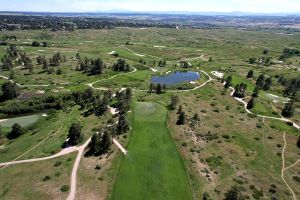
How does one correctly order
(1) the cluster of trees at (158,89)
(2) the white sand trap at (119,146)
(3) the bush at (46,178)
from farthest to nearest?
1. (1) the cluster of trees at (158,89)
2. (2) the white sand trap at (119,146)
3. (3) the bush at (46,178)

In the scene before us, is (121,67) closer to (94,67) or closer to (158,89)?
(94,67)

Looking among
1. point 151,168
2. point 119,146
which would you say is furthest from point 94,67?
point 151,168

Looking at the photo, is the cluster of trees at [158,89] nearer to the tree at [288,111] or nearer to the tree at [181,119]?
the tree at [181,119]

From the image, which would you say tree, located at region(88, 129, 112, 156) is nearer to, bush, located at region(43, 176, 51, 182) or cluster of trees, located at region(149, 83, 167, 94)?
bush, located at region(43, 176, 51, 182)

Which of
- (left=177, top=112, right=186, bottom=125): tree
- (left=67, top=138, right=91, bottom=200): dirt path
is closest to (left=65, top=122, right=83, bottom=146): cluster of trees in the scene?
(left=67, top=138, right=91, bottom=200): dirt path

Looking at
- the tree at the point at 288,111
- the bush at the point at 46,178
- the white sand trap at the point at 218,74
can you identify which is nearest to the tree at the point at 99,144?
the bush at the point at 46,178

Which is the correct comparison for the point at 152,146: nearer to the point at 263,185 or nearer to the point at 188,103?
the point at 263,185
